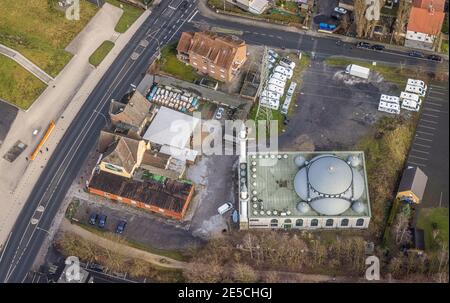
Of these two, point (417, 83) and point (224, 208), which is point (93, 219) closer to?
point (224, 208)

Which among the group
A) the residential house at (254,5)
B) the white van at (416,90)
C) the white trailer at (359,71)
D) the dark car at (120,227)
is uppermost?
the residential house at (254,5)

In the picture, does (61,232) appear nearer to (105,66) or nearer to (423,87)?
(105,66)

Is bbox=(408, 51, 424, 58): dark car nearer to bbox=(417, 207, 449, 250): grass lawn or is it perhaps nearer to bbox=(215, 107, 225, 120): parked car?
bbox=(417, 207, 449, 250): grass lawn

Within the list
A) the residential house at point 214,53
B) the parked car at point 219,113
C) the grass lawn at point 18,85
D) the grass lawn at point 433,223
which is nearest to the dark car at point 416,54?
the residential house at point 214,53

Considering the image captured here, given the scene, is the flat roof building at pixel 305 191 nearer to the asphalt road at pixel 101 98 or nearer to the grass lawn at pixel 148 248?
the grass lawn at pixel 148 248

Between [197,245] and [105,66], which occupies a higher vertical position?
[105,66]

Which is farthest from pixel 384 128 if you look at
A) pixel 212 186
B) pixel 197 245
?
pixel 197 245
